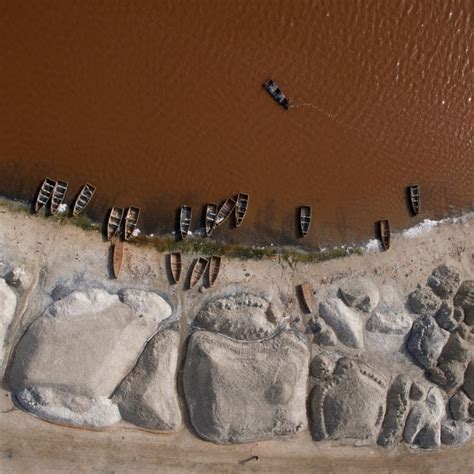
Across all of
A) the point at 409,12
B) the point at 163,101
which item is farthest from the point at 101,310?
the point at 409,12

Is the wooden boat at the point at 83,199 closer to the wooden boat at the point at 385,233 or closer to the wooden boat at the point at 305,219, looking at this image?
the wooden boat at the point at 305,219

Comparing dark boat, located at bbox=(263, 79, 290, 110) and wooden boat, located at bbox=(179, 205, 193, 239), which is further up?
dark boat, located at bbox=(263, 79, 290, 110)

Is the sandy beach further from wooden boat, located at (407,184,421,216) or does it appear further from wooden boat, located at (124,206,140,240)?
wooden boat, located at (407,184,421,216)

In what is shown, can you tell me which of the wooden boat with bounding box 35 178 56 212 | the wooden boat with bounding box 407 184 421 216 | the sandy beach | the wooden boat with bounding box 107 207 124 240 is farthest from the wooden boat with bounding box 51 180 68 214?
the wooden boat with bounding box 407 184 421 216

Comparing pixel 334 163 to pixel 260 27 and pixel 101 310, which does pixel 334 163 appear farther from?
pixel 101 310

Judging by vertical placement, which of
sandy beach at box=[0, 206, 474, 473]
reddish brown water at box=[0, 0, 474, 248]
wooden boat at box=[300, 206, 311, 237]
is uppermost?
reddish brown water at box=[0, 0, 474, 248]

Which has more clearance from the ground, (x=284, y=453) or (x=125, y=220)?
(x=125, y=220)
